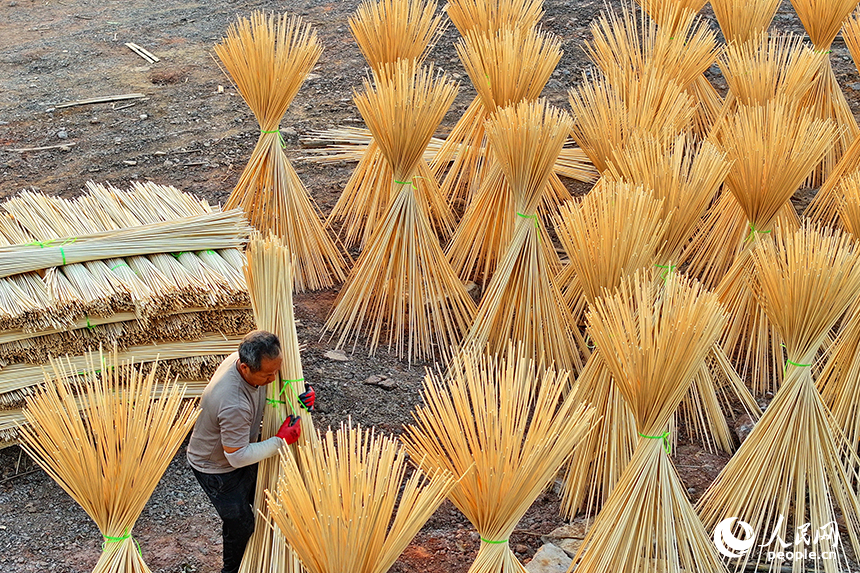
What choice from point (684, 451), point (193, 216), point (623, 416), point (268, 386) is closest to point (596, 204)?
point (623, 416)

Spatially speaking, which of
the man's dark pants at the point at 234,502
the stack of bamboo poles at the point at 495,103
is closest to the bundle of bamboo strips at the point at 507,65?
the stack of bamboo poles at the point at 495,103

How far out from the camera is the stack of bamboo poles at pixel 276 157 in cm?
386

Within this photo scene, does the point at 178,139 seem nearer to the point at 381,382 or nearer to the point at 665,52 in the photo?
the point at 381,382

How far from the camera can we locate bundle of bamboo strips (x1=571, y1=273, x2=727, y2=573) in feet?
7.46

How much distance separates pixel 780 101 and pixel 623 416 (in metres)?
1.73

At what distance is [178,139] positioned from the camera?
5273 mm

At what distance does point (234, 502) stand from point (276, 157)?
75.0 inches

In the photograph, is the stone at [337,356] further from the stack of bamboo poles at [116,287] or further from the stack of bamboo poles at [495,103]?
the stack of bamboo poles at [495,103]

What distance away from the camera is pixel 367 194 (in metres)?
4.36

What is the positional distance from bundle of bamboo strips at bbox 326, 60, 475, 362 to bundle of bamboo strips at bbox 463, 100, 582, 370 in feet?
1.03

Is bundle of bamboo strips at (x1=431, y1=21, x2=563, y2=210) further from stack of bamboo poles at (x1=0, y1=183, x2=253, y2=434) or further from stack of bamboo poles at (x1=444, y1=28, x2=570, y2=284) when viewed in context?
stack of bamboo poles at (x1=0, y1=183, x2=253, y2=434)

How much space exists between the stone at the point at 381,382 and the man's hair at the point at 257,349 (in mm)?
1271

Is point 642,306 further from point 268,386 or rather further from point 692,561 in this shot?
point 268,386

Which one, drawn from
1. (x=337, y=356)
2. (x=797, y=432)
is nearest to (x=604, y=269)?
(x=797, y=432)
